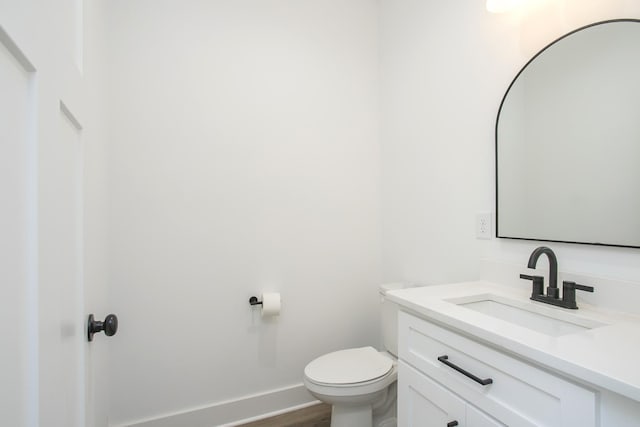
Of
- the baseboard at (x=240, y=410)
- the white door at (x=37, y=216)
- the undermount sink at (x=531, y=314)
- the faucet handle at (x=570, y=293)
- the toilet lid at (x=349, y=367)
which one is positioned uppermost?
the white door at (x=37, y=216)

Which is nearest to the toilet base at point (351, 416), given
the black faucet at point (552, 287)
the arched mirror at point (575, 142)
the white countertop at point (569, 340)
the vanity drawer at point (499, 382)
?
the vanity drawer at point (499, 382)

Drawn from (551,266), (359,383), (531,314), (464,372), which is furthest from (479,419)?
(359,383)

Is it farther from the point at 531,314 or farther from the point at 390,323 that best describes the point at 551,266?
the point at 390,323

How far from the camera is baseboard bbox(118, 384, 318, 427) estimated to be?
5.59 feet

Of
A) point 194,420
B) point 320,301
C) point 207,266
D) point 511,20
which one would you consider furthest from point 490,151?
point 194,420

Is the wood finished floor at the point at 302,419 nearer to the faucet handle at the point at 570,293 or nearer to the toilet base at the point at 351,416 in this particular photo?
the toilet base at the point at 351,416

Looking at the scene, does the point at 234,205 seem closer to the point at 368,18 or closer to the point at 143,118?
the point at 143,118

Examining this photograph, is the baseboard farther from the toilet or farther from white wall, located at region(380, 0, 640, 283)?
white wall, located at region(380, 0, 640, 283)

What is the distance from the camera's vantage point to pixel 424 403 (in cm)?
106

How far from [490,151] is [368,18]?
1437mm

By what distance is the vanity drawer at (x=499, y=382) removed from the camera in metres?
0.66

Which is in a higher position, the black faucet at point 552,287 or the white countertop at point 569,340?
the black faucet at point 552,287

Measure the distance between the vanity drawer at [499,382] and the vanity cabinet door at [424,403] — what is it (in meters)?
0.03

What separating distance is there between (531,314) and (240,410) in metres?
1.63
